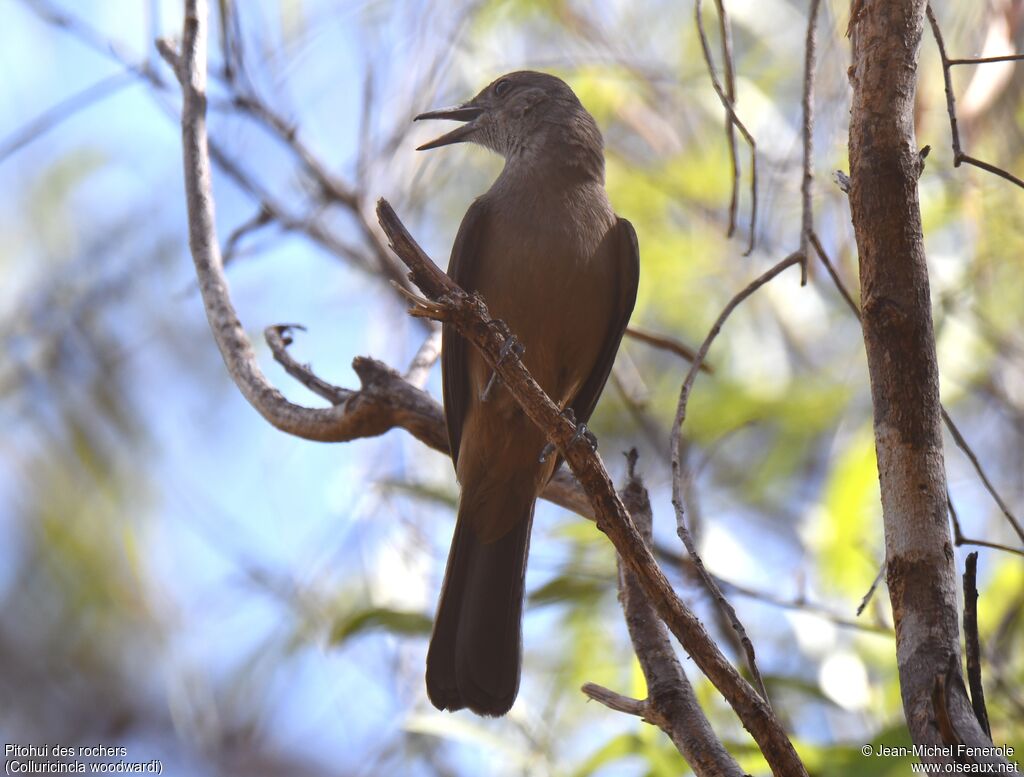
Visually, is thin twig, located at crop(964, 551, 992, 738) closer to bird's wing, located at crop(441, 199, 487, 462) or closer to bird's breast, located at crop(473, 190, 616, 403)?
bird's breast, located at crop(473, 190, 616, 403)

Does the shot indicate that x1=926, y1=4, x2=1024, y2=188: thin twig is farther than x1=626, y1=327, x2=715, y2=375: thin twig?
No

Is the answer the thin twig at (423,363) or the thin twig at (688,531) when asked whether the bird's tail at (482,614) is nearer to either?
the thin twig at (423,363)

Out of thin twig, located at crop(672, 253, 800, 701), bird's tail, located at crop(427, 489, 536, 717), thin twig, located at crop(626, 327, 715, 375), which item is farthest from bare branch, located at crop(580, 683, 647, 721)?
thin twig, located at crop(626, 327, 715, 375)

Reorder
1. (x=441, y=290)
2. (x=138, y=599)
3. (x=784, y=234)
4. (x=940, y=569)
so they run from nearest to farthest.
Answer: (x=940, y=569) → (x=441, y=290) → (x=138, y=599) → (x=784, y=234)

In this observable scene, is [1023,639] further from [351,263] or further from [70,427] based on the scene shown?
[70,427]

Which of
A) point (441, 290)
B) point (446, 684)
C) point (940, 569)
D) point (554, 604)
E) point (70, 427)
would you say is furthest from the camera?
point (70, 427)

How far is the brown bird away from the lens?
3939mm

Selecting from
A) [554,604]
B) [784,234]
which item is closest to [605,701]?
[554,604]

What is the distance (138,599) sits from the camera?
5246 mm

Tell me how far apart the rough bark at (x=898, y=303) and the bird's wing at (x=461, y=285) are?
190cm

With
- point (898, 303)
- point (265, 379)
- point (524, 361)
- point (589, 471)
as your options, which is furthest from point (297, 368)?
point (898, 303)

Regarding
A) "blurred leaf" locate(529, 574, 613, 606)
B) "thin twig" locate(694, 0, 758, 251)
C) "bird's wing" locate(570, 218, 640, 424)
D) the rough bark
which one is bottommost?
the rough bark

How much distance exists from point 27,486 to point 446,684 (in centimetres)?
255

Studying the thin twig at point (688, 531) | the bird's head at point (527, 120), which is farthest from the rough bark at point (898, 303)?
the bird's head at point (527, 120)
